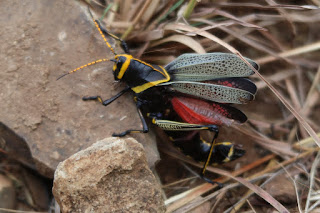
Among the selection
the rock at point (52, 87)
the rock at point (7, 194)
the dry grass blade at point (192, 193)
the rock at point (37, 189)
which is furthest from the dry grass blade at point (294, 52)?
the rock at point (7, 194)

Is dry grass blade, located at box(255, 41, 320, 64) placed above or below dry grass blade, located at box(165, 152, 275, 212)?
above

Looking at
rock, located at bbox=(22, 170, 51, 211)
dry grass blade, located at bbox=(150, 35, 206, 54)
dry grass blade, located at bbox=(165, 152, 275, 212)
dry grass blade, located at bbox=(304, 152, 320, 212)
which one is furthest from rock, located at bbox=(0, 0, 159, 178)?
dry grass blade, located at bbox=(304, 152, 320, 212)

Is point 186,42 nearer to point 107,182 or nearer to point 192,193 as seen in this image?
point 192,193

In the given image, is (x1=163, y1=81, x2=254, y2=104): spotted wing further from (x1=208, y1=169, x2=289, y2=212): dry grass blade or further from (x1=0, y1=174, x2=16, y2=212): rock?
(x1=0, y1=174, x2=16, y2=212): rock

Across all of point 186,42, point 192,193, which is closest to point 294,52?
point 186,42

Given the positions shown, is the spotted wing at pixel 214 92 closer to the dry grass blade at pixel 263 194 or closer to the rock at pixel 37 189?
the dry grass blade at pixel 263 194

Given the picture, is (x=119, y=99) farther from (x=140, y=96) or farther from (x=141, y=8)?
(x=141, y=8)
